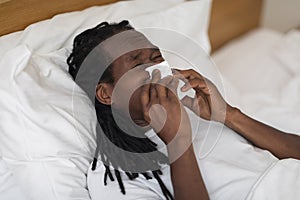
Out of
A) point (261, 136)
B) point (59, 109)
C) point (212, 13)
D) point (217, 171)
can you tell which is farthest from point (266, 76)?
point (59, 109)

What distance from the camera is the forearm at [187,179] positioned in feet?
3.21

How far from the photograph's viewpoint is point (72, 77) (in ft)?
3.52

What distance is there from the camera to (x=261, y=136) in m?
1.09

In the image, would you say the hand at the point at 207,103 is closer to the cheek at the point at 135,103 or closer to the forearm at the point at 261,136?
the forearm at the point at 261,136

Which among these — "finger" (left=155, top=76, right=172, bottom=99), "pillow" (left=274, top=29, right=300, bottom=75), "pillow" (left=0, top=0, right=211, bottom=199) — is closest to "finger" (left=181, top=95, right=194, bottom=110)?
"finger" (left=155, top=76, right=172, bottom=99)

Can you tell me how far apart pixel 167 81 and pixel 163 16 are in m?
0.34

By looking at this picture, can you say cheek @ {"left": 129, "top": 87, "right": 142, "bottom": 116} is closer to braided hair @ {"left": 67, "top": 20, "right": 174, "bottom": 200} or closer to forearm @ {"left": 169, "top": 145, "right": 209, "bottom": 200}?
braided hair @ {"left": 67, "top": 20, "right": 174, "bottom": 200}

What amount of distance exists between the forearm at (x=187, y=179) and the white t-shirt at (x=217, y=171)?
43 millimetres

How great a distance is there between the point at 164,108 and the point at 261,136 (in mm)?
258

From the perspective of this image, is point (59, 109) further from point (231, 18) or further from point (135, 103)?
point (231, 18)

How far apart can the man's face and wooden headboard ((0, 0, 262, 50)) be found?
274 millimetres

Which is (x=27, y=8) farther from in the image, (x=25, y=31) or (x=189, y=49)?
(x=189, y=49)

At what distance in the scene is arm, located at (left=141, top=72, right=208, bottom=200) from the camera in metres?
0.98

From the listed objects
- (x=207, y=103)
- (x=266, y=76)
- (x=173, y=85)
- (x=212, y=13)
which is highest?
(x=173, y=85)
